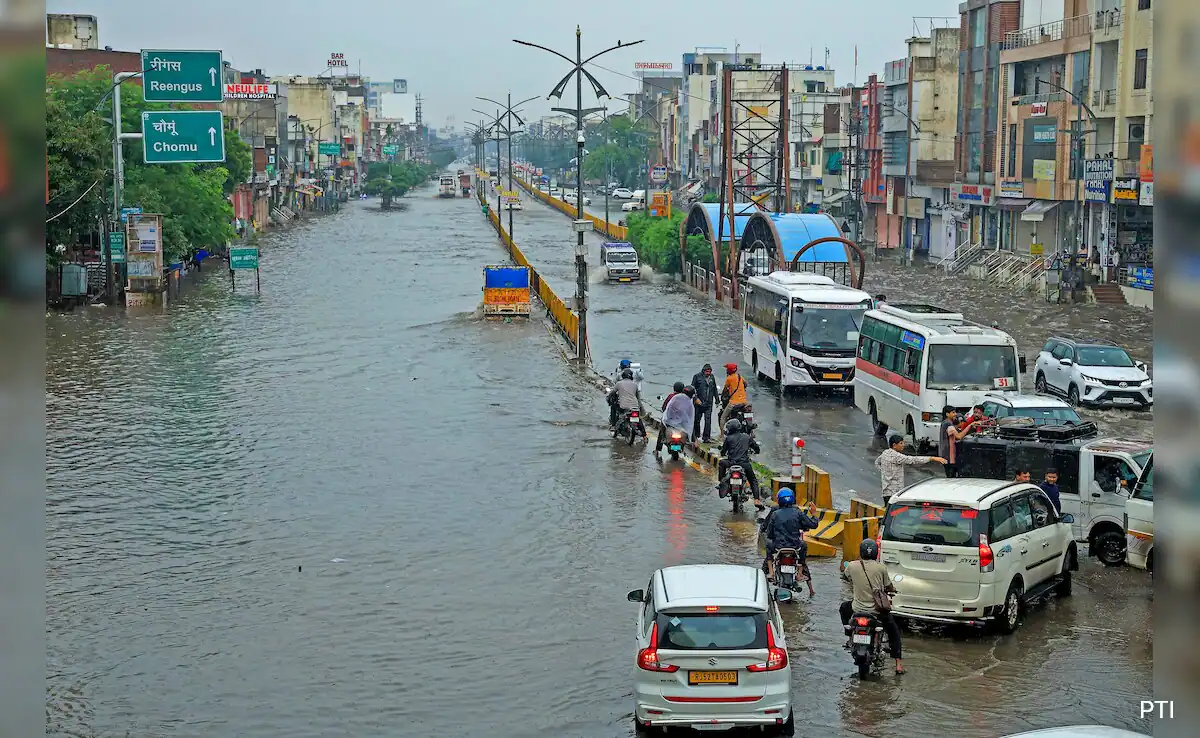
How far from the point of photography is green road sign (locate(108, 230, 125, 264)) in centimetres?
4884

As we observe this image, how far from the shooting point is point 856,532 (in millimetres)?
17641

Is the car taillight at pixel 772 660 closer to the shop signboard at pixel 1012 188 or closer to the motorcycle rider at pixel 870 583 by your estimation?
the motorcycle rider at pixel 870 583

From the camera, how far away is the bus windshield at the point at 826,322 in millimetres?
32219

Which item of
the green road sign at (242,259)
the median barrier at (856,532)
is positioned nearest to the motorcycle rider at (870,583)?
the median barrier at (856,532)

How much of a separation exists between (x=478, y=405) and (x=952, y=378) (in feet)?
34.2

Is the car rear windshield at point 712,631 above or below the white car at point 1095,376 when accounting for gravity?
above

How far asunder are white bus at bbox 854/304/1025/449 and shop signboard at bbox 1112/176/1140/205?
95.5ft

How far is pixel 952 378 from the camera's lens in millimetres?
25844

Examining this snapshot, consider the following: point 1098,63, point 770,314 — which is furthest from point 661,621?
point 1098,63

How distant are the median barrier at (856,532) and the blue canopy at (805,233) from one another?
3544 cm

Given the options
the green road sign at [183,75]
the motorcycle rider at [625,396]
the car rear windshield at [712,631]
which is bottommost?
the motorcycle rider at [625,396]

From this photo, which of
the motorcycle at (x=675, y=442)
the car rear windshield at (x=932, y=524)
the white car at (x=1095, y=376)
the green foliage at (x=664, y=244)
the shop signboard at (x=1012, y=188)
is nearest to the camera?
the car rear windshield at (x=932, y=524)

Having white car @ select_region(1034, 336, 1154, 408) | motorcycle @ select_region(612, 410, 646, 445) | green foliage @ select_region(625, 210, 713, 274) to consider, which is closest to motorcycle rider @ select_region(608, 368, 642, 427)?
motorcycle @ select_region(612, 410, 646, 445)

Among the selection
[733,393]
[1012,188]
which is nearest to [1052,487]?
[733,393]
